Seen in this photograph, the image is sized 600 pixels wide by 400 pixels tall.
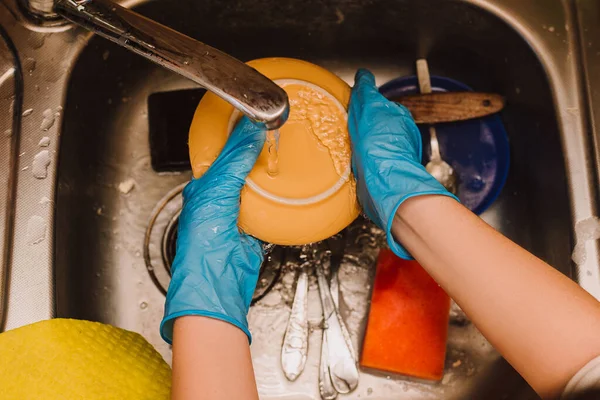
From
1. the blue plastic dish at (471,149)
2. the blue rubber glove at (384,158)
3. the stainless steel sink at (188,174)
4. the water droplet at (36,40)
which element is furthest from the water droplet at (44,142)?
the blue plastic dish at (471,149)

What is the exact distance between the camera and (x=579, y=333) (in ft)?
1.58

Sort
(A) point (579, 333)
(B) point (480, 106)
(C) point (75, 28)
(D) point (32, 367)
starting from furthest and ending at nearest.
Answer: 1. (B) point (480, 106)
2. (C) point (75, 28)
3. (D) point (32, 367)
4. (A) point (579, 333)

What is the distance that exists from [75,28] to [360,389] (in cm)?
73

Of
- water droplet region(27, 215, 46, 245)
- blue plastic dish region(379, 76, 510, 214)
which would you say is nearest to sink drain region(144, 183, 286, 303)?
water droplet region(27, 215, 46, 245)

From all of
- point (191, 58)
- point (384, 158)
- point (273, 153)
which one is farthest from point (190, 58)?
point (384, 158)

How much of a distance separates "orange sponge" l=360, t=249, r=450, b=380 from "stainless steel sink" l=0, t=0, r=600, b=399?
0.06 metres

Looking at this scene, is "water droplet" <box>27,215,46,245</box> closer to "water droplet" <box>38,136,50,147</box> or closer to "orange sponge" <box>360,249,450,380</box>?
"water droplet" <box>38,136,50,147</box>

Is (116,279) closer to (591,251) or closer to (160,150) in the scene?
(160,150)

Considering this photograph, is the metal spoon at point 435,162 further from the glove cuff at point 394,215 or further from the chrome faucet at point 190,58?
the chrome faucet at point 190,58

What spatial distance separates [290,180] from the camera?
2.11 ft

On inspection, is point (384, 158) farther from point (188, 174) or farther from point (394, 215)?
point (188, 174)

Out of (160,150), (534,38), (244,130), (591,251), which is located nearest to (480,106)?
(534,38)

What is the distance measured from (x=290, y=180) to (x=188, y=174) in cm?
32

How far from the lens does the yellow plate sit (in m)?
0.63
